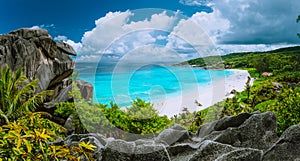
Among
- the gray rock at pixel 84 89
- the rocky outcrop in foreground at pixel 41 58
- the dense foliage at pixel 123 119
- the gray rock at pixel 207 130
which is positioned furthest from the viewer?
the rocky outcrop in foreground at pixel 41 58

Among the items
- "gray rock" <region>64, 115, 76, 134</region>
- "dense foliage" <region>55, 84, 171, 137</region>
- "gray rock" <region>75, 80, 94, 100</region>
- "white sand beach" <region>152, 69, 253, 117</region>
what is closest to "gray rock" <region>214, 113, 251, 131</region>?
"white sand beach" <region>152, 69, 253, 117</region>

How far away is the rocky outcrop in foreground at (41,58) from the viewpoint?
8305 mm

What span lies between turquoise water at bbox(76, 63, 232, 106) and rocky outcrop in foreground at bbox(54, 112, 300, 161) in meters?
0.79

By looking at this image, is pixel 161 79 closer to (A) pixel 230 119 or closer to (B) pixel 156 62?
(B) pixel 156 62

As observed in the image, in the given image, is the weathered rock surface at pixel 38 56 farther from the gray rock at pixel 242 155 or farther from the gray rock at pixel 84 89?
the gray rock at pixel 242 155

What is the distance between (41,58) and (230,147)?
828cm

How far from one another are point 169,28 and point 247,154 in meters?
1.70

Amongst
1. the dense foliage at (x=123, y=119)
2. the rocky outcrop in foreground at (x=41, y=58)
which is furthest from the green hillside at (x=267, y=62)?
the rocky outcrop in foreground at (x=41, y=58)

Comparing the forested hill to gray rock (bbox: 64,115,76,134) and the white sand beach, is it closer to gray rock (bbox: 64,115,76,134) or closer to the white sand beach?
the white sand beach

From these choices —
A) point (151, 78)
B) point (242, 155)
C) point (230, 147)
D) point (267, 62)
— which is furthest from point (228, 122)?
point (267, 62)

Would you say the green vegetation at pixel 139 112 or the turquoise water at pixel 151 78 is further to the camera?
the green vegetation at pixel 139 112

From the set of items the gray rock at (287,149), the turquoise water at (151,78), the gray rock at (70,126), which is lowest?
the gray rock at (70,126)

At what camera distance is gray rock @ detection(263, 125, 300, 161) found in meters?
1.75

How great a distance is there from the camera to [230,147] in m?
1.82
